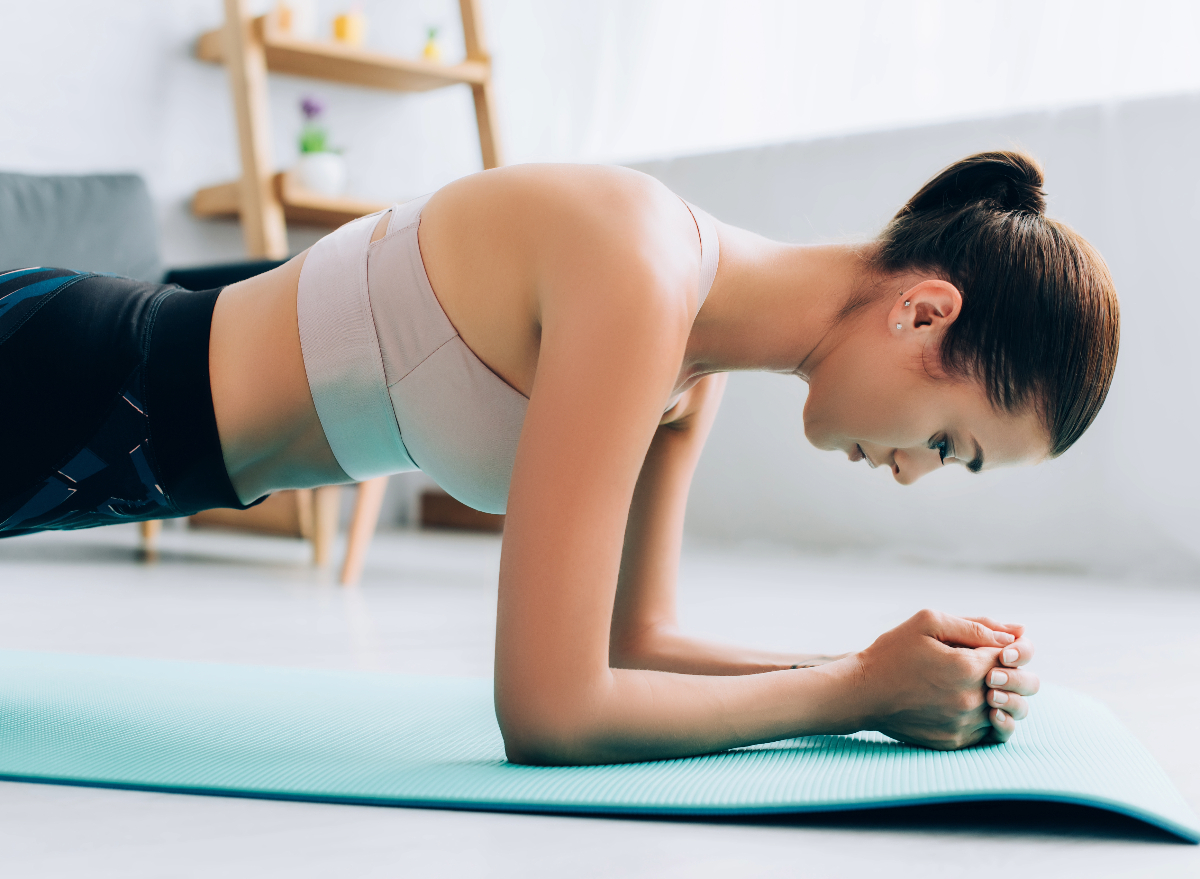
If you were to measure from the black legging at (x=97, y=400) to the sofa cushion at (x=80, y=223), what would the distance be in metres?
1.50

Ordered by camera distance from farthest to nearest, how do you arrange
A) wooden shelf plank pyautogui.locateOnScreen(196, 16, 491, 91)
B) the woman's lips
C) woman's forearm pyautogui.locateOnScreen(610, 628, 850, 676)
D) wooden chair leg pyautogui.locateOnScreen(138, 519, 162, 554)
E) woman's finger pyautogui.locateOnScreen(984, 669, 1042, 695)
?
wooden shelf plank pyautogui.locateOnScreen(196, 16, 491, 91) < wooden chair leg pyautogui.locateOnScreen(138, 519, 162, 554) < woman's forearm pyautogui.locateOnScreen(610, 628, 850, 676) < the woman's lips < woman's finger pyautogui.locateOnScreen(984, 669, 1042, 695)

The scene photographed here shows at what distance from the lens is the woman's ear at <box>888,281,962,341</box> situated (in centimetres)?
94

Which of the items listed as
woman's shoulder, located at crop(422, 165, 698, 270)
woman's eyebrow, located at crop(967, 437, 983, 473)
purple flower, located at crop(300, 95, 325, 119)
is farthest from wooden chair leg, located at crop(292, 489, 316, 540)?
woman's eyebrow, located at crop(967, 437, 983, 473)

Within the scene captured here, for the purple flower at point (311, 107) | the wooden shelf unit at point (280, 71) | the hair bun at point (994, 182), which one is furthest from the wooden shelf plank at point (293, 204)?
the hair bun at point (994, 182)

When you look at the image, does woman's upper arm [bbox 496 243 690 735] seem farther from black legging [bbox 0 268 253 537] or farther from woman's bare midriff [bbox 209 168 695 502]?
black legging [bbox 0 268 253 537]

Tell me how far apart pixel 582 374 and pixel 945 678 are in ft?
1.31

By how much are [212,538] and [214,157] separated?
119 cm

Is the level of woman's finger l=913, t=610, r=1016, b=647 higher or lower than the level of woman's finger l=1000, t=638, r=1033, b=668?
higher

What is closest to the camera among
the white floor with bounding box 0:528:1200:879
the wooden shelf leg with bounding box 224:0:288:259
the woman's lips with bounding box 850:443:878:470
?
the white floor with bounding box 0:528:1200:879

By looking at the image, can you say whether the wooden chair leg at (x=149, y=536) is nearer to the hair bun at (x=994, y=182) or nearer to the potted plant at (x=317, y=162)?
the potted plant at (x=317, y=162)

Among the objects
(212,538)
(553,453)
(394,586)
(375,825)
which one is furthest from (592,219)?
(212,538)

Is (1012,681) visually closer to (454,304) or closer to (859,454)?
(859,454)

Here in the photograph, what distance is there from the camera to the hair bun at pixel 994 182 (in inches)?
40.0

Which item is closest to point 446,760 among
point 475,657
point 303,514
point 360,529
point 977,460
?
point 977,460
